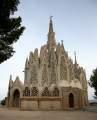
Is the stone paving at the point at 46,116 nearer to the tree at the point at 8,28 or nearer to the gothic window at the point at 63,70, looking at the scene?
the tree at the point at 8,28

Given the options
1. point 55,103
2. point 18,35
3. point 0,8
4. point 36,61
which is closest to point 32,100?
point 55,103

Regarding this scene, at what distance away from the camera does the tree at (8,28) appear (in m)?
15.6

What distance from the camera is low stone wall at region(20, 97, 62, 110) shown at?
36.7 m

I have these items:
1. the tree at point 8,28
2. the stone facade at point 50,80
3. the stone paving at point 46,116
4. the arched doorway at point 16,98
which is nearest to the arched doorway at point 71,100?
the stone facade at point 50,80

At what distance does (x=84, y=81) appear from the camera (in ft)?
188

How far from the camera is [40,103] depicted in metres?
37.6

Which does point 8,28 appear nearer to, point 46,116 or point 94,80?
point 46,116

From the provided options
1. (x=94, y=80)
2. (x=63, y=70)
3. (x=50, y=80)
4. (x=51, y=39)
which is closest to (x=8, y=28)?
(x=94, y=80)

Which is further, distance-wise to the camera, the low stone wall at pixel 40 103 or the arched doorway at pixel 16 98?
the arched doorway at pixel 16 98

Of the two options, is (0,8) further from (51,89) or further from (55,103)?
(51,89)

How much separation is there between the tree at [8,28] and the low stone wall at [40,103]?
2150 centimetres

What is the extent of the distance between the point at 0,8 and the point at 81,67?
4731cm

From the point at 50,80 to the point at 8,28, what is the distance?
108 ft

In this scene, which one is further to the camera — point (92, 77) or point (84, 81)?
point (84, 81)
